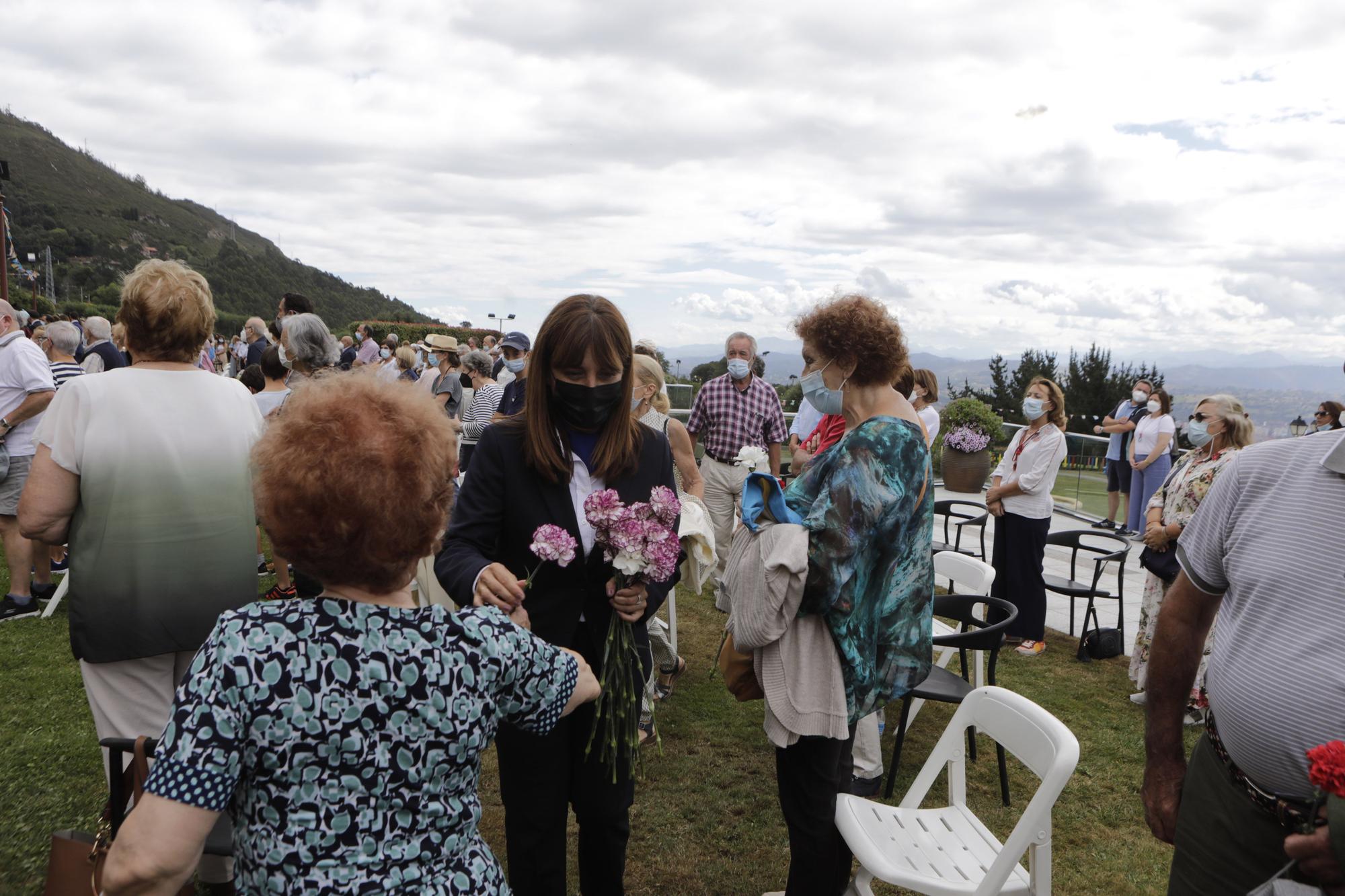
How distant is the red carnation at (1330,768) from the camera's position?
56.7 inches

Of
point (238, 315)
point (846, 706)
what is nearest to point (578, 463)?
point (846, 706)

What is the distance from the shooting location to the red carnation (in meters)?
1.44

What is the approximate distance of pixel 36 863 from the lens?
333 cm

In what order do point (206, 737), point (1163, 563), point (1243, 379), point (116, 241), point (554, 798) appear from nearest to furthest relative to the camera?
point (206, 737), point (554, 798), point (1163, 563), point (116, 241), point (1243, 379)

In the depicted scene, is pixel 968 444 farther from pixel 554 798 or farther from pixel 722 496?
pixel 554 798

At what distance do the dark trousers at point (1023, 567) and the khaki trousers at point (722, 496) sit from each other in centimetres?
209

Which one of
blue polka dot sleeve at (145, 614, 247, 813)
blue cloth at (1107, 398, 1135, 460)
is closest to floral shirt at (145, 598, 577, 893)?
blue polka dot sleeve at (145, 614, 247, 813)

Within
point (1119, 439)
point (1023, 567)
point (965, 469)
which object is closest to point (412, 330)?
point (965, 469)

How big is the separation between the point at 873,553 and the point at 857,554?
0.10 metres

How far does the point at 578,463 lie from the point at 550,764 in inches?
33.9

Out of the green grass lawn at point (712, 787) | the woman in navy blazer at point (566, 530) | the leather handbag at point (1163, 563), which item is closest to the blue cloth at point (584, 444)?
the woman in navy blazer at point (566, 530)

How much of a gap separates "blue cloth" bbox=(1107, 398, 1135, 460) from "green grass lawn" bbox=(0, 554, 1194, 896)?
7.02 meters

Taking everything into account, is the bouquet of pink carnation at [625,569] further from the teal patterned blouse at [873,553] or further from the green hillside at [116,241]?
the green hillside at [116,241]

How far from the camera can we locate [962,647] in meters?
3.91
